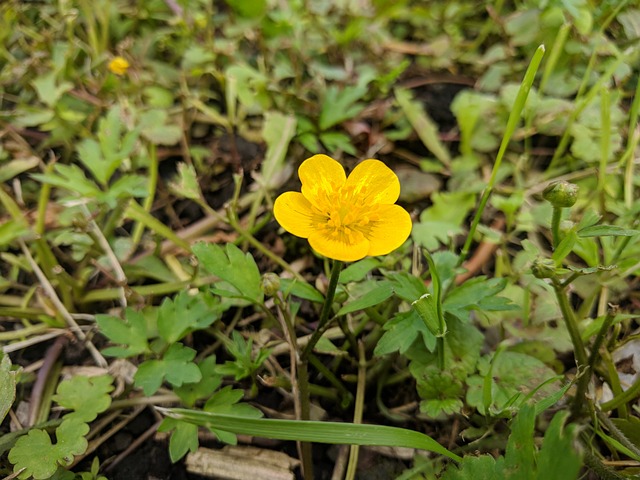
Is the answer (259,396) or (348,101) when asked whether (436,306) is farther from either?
(348,101)

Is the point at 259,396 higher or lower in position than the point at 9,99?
lower

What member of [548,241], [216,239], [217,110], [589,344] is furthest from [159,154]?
[589,344]

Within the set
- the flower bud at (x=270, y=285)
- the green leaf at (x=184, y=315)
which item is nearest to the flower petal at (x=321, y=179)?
the flower bud at (x=270, y=285)

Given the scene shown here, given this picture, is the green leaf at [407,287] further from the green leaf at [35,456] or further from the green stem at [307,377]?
the green leaf at [35,456]

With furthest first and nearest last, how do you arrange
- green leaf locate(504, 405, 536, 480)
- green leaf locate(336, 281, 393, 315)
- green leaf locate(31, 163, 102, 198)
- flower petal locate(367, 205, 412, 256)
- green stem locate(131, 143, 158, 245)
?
green stem locate(131, 143, 158, 245) < green leaf locate(31, 163, 102, 198) < green leaf locate(336, 281, 393, 315) < flower petal locate(367, 205, 412, 256) < green leaf locate(504, 405, 536, 480)

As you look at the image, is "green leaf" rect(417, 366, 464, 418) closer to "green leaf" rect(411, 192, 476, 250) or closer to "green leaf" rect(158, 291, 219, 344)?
"green leaf" rect(411, 192, 476, 250)

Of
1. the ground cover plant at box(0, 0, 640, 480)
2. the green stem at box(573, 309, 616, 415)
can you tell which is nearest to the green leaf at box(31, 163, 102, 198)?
the ground cover plant at box(0, 0, 640, 480)
